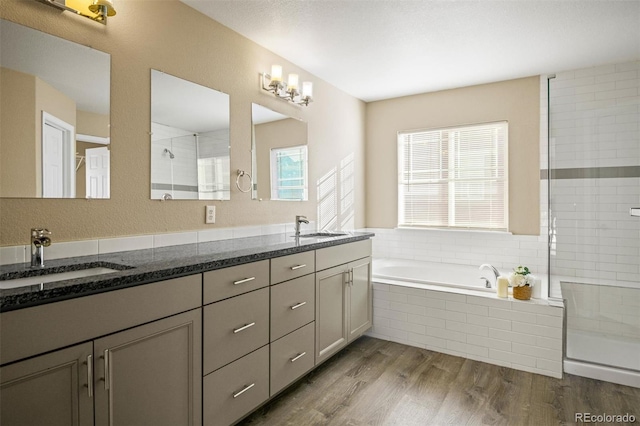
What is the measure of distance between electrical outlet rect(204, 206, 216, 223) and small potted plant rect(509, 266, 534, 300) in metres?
2.31

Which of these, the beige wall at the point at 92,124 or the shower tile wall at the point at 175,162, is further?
the shower tile wall at the point at 175,162

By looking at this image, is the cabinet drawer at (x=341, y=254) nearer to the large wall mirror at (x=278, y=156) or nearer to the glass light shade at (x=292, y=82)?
the large wall mirror at (x=278, y=156)

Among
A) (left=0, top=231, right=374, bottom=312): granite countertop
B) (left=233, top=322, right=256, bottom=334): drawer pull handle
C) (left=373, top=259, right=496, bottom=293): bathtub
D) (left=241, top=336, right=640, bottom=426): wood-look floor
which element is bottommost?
(left=241, top=336, right=640, bottom=426): wood-look floor

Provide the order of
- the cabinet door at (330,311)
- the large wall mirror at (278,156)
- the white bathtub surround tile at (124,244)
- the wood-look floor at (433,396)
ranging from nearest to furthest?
the white bathtub surround tile at (124,244) < the wood-look floor at (433,396) < the cabinet door at (330,311) < the large wall mirror at (278,156)

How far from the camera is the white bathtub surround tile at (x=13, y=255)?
155cm

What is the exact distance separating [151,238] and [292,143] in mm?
1585

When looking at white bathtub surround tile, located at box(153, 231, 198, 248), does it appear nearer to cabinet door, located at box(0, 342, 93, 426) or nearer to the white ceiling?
cabinet door, located at box(0, 342, 93, 426)

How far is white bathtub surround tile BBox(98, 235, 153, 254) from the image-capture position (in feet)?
6.23

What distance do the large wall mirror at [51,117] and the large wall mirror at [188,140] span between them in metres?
0.31

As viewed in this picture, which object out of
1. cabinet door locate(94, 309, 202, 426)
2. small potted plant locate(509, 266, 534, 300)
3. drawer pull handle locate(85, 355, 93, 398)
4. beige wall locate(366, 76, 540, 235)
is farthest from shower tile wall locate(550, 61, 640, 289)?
drawer pull handle locate(85, 355, 93, 398)

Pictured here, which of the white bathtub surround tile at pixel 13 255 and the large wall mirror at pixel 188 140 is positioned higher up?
the large wall mirror at pixel 188 140

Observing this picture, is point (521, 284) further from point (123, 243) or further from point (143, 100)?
point (143, 100)

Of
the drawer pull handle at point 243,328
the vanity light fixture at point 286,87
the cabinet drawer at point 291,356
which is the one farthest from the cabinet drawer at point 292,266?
the vanity light fixture at point 286,87

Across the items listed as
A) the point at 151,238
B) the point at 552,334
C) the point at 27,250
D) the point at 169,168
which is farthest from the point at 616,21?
the point at 27,250
